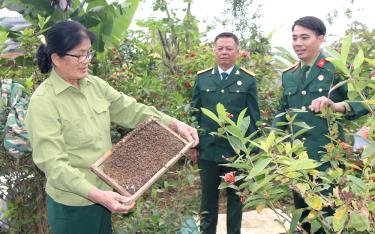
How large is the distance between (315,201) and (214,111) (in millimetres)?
2179

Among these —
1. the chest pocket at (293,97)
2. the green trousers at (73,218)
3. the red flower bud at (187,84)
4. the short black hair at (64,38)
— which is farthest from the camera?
the red flower bud at (187,84)

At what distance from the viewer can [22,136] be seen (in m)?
2.33

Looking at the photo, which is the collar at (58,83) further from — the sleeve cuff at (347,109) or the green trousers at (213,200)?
the green trousers at (213,200)

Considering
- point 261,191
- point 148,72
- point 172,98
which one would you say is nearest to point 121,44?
point 148,72

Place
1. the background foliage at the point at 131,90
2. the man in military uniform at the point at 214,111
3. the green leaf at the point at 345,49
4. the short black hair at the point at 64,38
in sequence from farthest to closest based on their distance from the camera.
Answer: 1. the man in military uniform at the point at 214,111
2. the background foliage at the point at 131,90
3. the short black hair at the point at 64,38
4. the green leaf at the point at 345,49

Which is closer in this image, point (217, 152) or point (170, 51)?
point (217, 152)

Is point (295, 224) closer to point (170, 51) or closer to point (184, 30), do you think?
point (170, 51)

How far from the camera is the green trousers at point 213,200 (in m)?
3.59

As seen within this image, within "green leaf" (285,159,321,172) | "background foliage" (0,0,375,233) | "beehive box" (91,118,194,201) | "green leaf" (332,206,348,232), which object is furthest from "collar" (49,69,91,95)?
"green leaf" (332,206,348,232)

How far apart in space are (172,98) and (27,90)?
4.25 feet

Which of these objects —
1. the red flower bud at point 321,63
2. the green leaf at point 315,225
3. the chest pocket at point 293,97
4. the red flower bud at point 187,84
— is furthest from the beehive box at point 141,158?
the red flower bud at point 187,84

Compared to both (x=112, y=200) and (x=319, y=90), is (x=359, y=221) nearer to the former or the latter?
(x=112, y=200)

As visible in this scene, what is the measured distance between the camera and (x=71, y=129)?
6.72ft

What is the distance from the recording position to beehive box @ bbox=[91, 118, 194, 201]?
209 cm
